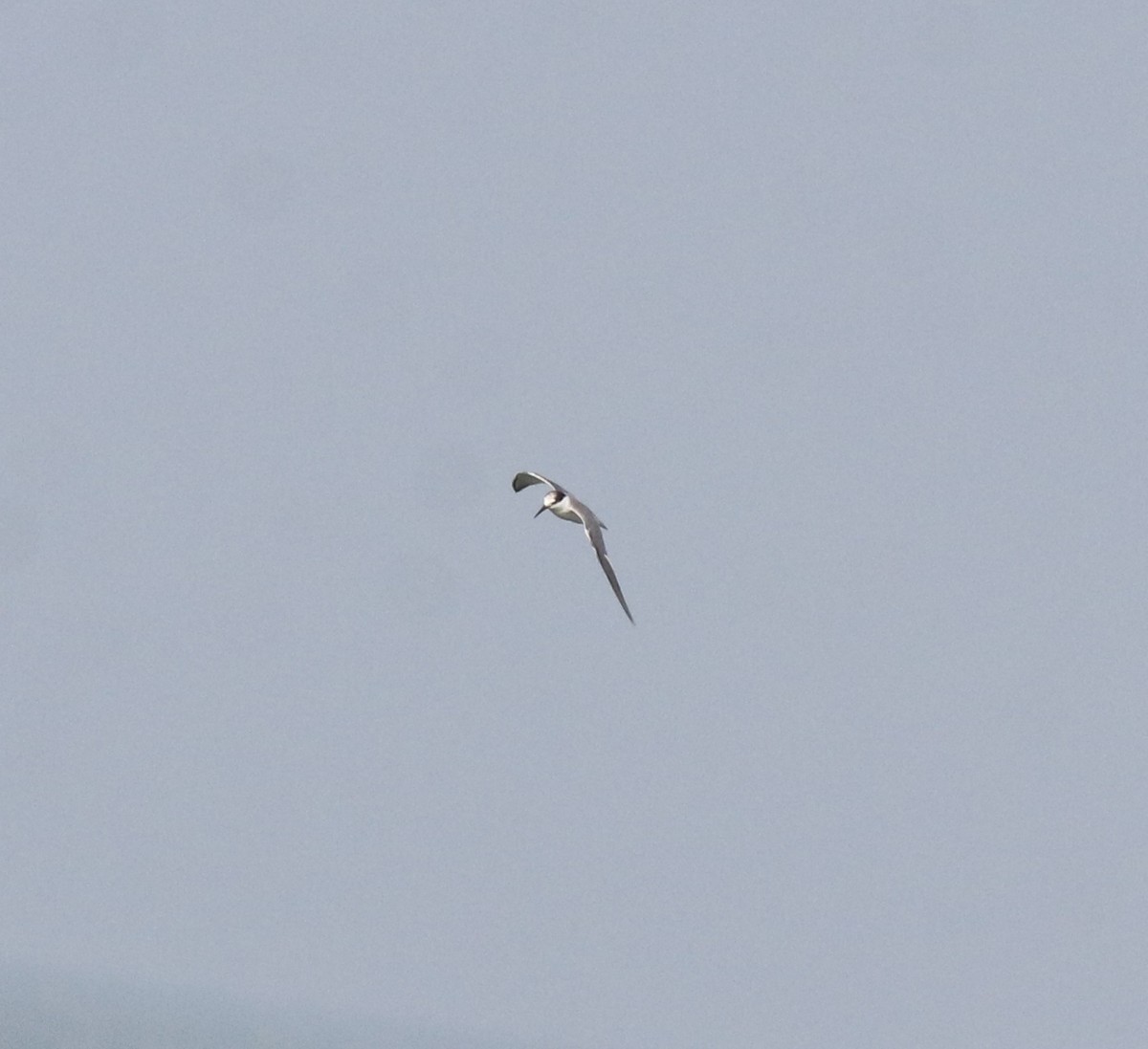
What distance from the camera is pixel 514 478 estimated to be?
3186 centimetres

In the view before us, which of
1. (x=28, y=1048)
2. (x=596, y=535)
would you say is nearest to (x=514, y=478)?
(x=596, y=535)

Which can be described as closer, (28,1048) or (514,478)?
(514,478)

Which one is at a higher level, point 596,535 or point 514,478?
point 514,478

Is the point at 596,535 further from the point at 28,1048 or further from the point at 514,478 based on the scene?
the point at 28,1048

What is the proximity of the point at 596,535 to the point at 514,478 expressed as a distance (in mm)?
3407

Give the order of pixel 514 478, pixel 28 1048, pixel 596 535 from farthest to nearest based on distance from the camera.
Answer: pixel 28 1048 < pixel 514 478 < pixel 596 535

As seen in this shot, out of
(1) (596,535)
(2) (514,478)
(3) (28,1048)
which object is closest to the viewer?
(1) (596,535)

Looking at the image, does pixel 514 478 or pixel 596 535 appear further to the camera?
pixel 514 478

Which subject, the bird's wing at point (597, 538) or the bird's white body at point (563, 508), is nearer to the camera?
the bird's wing at point (597, 538)

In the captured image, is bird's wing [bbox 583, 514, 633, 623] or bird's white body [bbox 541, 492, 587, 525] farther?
bird's white body [bbox 541, 492, 587, 525]

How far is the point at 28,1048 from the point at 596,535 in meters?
186

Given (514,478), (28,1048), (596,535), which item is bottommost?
(596,535)

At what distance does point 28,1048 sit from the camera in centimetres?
19850
